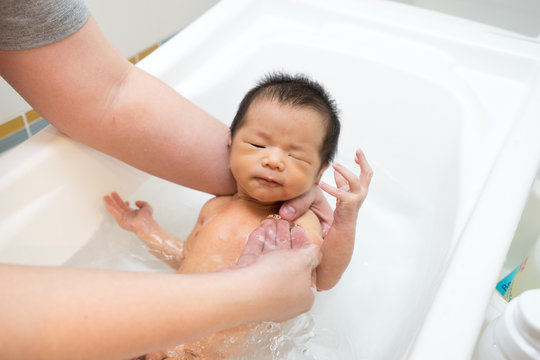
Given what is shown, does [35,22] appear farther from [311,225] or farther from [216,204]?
[311,225]

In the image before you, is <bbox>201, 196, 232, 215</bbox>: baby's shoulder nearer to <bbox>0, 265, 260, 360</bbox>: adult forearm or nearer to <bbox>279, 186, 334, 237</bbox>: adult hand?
<bbox>279, 186, 334, 237</bbox>: adult hand

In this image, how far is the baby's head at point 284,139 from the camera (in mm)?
867

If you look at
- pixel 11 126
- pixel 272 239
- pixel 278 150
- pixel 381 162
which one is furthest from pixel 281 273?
pixel 11 126

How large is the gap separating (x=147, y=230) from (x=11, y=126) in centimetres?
66

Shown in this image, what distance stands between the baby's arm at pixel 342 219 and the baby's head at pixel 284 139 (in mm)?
72

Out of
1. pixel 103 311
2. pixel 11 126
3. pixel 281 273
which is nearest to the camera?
pixel 103 311

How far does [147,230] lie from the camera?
102cm

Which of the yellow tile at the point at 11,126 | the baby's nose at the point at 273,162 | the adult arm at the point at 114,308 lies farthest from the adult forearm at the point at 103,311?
the yellow tile at the point at 11,126

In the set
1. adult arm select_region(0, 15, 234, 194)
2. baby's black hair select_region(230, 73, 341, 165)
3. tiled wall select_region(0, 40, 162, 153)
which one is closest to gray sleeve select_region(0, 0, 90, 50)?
adult arm select_region(0, 15, 234, 194)

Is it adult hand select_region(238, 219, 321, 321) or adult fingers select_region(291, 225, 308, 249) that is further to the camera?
adult fingers select_region(291, 225, 308, 249)

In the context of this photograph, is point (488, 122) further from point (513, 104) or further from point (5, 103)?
point (5, 103)

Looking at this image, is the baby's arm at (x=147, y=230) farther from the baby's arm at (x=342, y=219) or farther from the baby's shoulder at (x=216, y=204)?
the baby's arm at (x=342, y=219)

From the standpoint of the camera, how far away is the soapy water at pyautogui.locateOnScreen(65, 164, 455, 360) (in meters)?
0.94

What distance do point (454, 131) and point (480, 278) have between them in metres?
0.53
